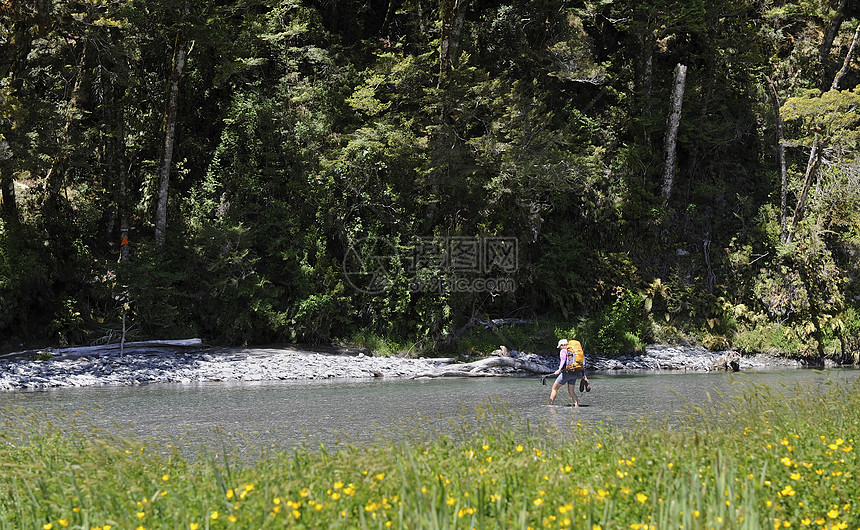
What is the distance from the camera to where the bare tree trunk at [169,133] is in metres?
21.1

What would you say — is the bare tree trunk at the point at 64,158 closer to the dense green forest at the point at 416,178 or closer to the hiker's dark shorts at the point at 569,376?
the dense green forest at the point at 416,178

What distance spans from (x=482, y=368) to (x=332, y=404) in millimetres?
7077

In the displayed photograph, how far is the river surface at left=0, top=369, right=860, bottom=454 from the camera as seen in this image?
9.28 m

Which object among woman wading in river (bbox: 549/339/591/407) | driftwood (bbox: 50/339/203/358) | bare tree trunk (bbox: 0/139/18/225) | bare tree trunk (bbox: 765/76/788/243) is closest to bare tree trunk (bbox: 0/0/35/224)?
bare tree trunk (bbox: 0/139/18/225)

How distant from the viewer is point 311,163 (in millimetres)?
21531

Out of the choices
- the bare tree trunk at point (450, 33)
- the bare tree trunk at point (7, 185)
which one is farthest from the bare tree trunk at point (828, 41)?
the bare tree trunk at point (7, 185)

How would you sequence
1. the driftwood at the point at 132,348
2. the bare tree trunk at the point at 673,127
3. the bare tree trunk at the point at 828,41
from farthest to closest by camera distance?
the bare tree trunk at the point at 828,41, the bare tree trunk at the point at 673,127, the driftwood at the point at 132,348

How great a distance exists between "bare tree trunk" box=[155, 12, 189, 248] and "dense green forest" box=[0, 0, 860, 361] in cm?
8

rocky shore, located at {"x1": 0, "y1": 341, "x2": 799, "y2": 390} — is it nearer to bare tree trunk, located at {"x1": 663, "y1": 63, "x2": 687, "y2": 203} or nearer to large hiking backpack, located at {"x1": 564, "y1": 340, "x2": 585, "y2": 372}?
large hiking backpack, located at {"x1": 564, "y1": 340, "x2": 585, "y2": 372}

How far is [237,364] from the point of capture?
18.2 metres

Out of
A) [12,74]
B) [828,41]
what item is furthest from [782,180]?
[12,74]

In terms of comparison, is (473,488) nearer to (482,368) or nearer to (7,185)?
(482,368)

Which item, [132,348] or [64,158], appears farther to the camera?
[64,158]

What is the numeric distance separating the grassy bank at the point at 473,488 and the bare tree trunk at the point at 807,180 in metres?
19.9
